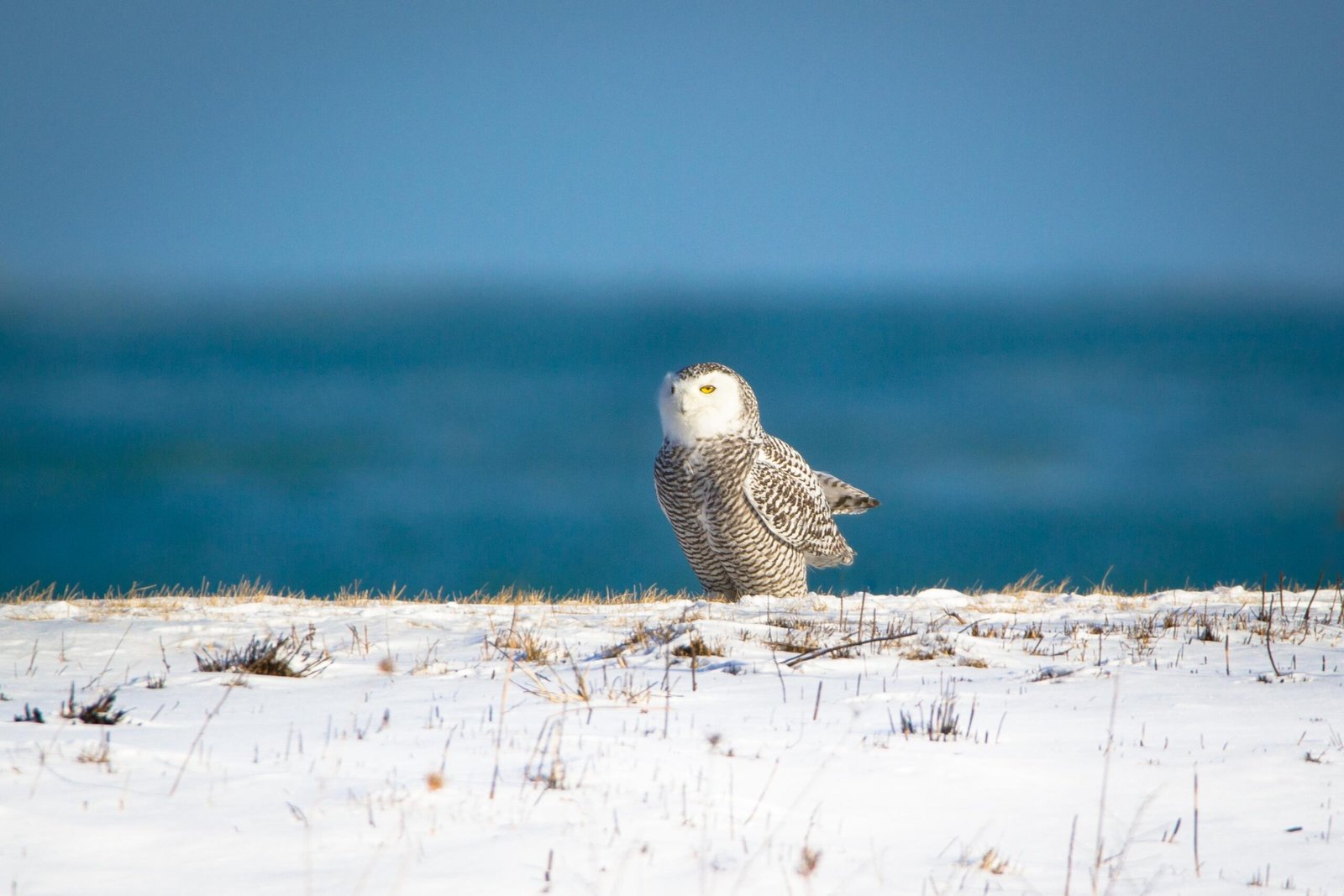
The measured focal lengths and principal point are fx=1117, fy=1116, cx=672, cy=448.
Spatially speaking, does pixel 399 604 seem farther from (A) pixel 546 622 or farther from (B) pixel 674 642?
(B) pixel 674 642

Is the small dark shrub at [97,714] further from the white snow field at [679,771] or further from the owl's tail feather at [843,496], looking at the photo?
the owl's tail feather at [843,496]

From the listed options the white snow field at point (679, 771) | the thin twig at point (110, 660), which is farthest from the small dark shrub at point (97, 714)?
the thin twig at point (110, 660)

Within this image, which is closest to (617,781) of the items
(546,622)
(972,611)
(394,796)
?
(394,796)

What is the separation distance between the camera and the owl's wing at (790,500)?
1111cm

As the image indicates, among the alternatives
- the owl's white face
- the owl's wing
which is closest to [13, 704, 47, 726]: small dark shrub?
the owl's white face

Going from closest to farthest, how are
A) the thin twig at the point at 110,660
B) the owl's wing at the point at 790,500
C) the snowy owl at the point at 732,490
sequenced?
1. the thin twig at the point at 110,660
2. the snowy owl at the point at 732,490
3. the owl's wing at the point at 790,500

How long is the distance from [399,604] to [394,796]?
24.1 feet

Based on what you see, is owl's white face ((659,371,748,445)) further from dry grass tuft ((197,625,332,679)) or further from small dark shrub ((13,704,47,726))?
small dark shrub ((13,704,47,726))

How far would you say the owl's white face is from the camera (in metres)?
10.8

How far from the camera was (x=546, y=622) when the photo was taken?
27.2 ft

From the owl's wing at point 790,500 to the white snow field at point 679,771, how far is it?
13.9 ft

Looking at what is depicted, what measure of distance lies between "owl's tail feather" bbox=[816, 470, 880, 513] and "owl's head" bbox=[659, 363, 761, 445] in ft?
7.49

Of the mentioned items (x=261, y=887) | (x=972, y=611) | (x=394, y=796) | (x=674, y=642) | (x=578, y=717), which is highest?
(x=972, y=611)

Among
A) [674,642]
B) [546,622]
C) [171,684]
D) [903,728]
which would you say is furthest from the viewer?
[546,622]
